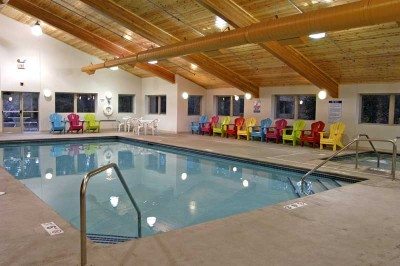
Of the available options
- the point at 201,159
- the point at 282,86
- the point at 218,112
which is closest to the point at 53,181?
the point at 201,159

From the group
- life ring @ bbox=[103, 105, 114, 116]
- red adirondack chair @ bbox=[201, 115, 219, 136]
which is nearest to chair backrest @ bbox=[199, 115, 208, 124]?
red adirondack chair @ bbox=[201, 115, 219, 136]

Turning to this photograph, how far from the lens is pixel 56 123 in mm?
13672

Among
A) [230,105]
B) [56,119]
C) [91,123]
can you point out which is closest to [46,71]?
[56,119]

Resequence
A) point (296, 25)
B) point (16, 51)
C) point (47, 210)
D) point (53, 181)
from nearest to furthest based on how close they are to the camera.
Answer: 1. point (47, 210)
2. point (296, 25)
3. point (53, 181)
4. point (16, 51)

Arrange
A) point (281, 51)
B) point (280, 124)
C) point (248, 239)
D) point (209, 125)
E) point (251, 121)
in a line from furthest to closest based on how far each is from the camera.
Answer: point (209, 125), point (251, 121), point (280, 124), point (281, 51), point (248, 239)

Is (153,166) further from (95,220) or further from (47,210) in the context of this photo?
(47,210)

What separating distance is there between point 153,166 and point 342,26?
17.7 ft

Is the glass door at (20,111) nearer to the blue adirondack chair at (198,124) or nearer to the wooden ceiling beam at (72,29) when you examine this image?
the wooden ceiling beam at (72,29)

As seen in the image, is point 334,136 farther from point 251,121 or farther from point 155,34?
point 155,34

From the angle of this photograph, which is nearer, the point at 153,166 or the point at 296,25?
the point at 296,25

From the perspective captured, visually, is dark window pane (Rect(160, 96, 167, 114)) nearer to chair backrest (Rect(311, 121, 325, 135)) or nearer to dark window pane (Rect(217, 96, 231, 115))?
dark window pane (Rect(217, 96, 231, 115))

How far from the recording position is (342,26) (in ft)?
17.5

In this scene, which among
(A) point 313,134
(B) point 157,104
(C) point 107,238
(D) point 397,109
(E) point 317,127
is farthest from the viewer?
(B) point 157,104

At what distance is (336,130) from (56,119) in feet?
33.0
